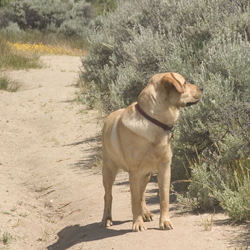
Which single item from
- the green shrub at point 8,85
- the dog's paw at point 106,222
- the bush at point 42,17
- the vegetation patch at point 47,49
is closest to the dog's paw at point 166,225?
the dog's paw at point 106,222

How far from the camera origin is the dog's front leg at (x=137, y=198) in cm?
527

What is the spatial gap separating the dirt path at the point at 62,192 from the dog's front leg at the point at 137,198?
12cm

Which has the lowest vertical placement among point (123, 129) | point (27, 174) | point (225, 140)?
point (27, 174)

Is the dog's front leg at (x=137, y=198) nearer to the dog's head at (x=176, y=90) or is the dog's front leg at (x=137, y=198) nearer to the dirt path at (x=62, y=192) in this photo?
the dirt path at (x=62, y=192)

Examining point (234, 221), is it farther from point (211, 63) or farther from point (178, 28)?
point (178, 28)

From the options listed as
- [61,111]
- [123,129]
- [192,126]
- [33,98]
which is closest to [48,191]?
[192,126]

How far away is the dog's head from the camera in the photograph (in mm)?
5246

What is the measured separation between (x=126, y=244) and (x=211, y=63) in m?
3.59

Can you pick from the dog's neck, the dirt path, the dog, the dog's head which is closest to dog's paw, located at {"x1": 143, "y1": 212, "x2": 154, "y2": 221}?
the dirt path

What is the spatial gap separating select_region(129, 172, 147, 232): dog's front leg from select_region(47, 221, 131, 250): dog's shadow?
22cm

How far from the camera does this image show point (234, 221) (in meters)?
5.14

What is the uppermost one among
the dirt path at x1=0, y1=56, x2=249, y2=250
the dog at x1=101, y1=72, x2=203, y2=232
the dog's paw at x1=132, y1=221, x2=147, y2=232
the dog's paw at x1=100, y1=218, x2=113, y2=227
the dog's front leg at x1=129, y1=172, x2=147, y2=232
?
the dog at x1=101, y1=72, x2=203, y2=232

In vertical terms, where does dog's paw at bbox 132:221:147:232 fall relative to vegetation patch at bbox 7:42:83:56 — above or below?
above

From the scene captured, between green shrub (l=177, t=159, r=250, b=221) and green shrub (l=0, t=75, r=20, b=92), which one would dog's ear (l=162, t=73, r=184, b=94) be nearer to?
green shrub (l=177, t=159, r=250, b=221)
